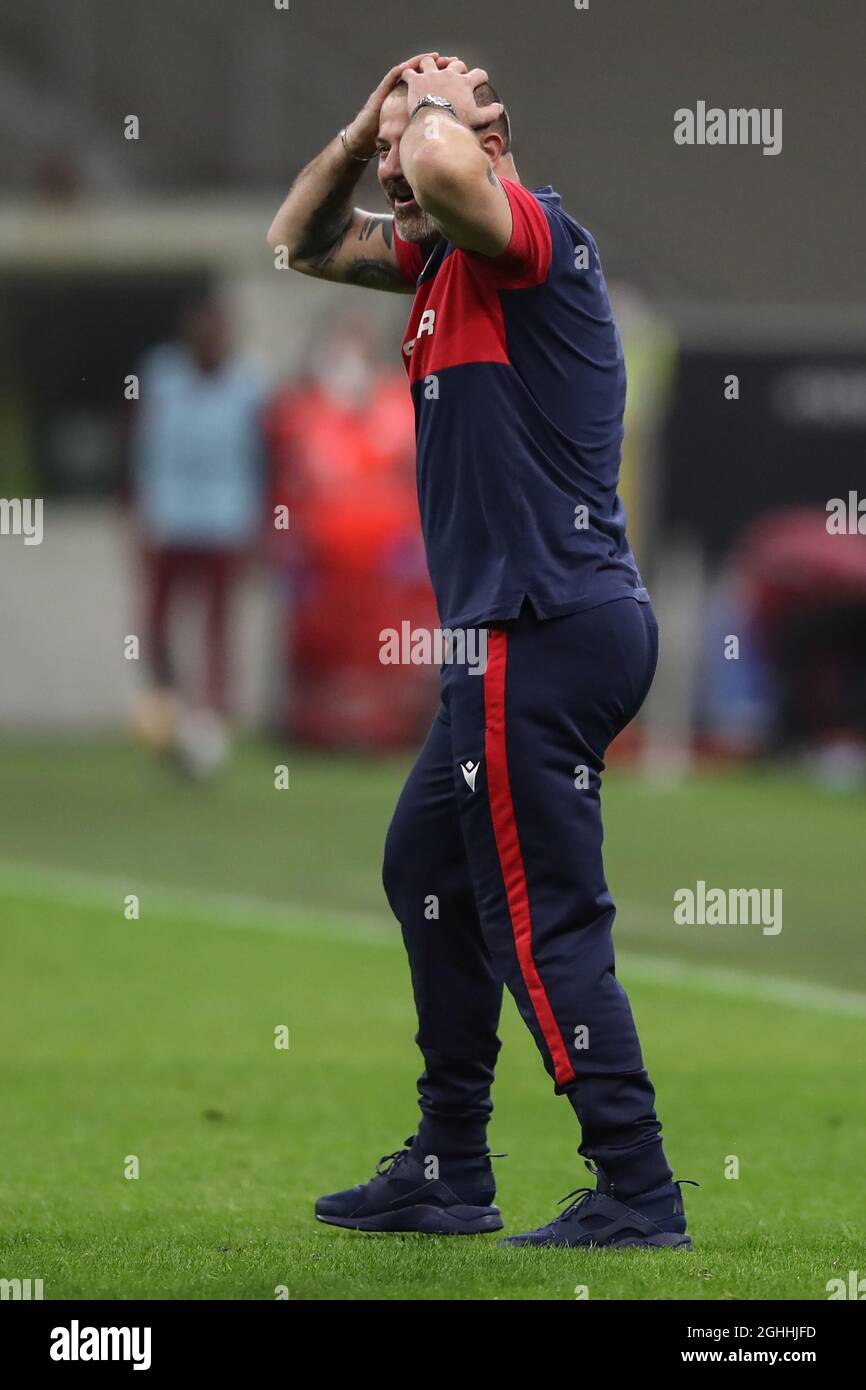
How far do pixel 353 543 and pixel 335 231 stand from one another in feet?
33.7

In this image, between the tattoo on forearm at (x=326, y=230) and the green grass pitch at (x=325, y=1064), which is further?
the tattoo on forearm at (x=326, y=230)

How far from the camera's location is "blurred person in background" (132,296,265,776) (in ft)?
46.2

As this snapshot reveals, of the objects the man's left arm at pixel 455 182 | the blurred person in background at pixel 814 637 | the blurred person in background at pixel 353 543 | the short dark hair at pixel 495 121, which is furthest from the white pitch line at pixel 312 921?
the blurred person in background at pixel 814 637

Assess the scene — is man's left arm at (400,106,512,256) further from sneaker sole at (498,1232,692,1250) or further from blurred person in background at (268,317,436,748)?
blurred person in background at (268,317,436,748)

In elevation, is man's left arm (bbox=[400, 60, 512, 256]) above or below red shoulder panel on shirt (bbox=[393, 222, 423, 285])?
below

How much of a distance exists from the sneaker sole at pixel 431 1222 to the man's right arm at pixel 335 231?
1774 millimetres

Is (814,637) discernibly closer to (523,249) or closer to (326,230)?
(326,230)

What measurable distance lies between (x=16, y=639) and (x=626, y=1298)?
49.7ft

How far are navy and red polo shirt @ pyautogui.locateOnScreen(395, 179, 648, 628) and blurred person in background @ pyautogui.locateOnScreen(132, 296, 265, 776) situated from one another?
973cm

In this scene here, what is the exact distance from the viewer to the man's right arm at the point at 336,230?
467cm

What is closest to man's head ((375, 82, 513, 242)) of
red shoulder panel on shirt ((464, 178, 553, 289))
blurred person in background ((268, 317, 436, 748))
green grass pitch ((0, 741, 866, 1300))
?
red shoulder panel on shirt ((464, 178, 553, 289))

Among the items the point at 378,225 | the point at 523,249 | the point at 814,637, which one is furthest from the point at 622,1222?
the point at 814,637

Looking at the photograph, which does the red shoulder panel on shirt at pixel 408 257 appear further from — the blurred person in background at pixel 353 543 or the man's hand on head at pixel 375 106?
the blurred person in background at pixel 353 543

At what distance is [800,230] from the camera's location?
67.4 ft
